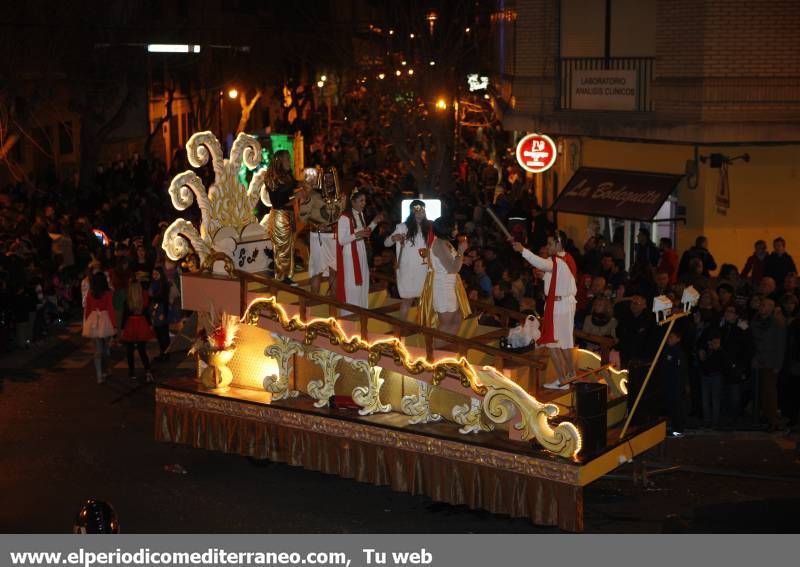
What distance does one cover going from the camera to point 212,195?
14.6 metres

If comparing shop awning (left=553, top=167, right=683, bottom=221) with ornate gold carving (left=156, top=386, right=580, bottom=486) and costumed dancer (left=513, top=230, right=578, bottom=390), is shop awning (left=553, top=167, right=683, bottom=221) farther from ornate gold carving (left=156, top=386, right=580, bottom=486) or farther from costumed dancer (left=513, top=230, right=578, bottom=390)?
ornate gold carving (left=156, top=386, right=580, bottom=486)

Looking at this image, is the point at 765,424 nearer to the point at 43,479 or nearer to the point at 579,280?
the point at 579,280

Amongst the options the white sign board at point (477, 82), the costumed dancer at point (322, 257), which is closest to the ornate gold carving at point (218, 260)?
the costumed dancer at point (322, 257)

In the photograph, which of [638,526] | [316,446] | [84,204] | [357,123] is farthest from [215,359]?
[357,123]

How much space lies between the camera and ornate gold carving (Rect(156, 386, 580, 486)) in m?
11.6

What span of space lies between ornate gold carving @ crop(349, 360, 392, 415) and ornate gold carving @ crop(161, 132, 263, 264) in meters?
2.52

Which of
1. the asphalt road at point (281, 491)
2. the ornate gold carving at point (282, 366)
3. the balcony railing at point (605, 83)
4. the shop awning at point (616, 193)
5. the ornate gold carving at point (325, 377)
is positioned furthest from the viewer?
the balcony railing at point (605, 83)

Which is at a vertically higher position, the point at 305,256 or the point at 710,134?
the point at 710,134

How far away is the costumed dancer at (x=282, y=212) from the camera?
14367mm

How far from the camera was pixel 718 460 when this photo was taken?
46.5 feet

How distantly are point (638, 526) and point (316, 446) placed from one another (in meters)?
3.32

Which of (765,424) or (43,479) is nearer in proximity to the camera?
Answer: (43,479)

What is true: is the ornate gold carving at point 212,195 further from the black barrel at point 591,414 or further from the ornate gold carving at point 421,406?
the black barrel at point 591,414

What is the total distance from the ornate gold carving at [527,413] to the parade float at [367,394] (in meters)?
0.01
